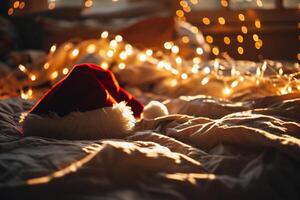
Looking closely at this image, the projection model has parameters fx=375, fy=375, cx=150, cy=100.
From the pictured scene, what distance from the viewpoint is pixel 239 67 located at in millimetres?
1664

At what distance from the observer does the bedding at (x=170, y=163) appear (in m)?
0.65

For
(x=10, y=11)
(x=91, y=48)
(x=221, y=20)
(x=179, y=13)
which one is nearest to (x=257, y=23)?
(x=221, y=20)

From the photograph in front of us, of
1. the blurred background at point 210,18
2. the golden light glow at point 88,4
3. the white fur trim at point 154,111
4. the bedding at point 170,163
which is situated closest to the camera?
the bedding at point 170,163

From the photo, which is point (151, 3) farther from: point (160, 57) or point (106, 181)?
point (106, 181)

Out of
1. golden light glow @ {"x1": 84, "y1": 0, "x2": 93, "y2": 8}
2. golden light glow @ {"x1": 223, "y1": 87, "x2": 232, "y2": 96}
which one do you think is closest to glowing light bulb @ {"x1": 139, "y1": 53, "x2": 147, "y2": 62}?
golden light glow @ {"x1": 223, "y1": 87, "x2": 232, "y2": 96}

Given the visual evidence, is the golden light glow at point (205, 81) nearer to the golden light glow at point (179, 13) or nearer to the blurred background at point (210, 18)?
the blurred background at point (210, 18)

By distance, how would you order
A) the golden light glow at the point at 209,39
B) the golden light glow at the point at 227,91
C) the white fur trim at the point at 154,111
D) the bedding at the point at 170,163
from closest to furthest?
the bedding at the point at 170,163 < the white fur trim at the point at 154,111 < the golden light glow at the point at 227,91 < the golden light glow at the point at 209,39

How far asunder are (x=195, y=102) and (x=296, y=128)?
0.34 meters

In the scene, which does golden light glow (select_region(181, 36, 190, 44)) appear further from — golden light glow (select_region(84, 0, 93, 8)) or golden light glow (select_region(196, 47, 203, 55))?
golden light glow (select_region(84, 0, 93, 8))

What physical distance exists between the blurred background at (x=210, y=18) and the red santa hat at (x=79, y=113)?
1420 millimetres

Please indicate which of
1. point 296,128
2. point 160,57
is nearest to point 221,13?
point 160,57

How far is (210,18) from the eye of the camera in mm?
2900

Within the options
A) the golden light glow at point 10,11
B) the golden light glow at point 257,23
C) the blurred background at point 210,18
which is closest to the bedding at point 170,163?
the blurred background at point 210,18

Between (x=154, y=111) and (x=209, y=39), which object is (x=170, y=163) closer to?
(x=154, y=111)
